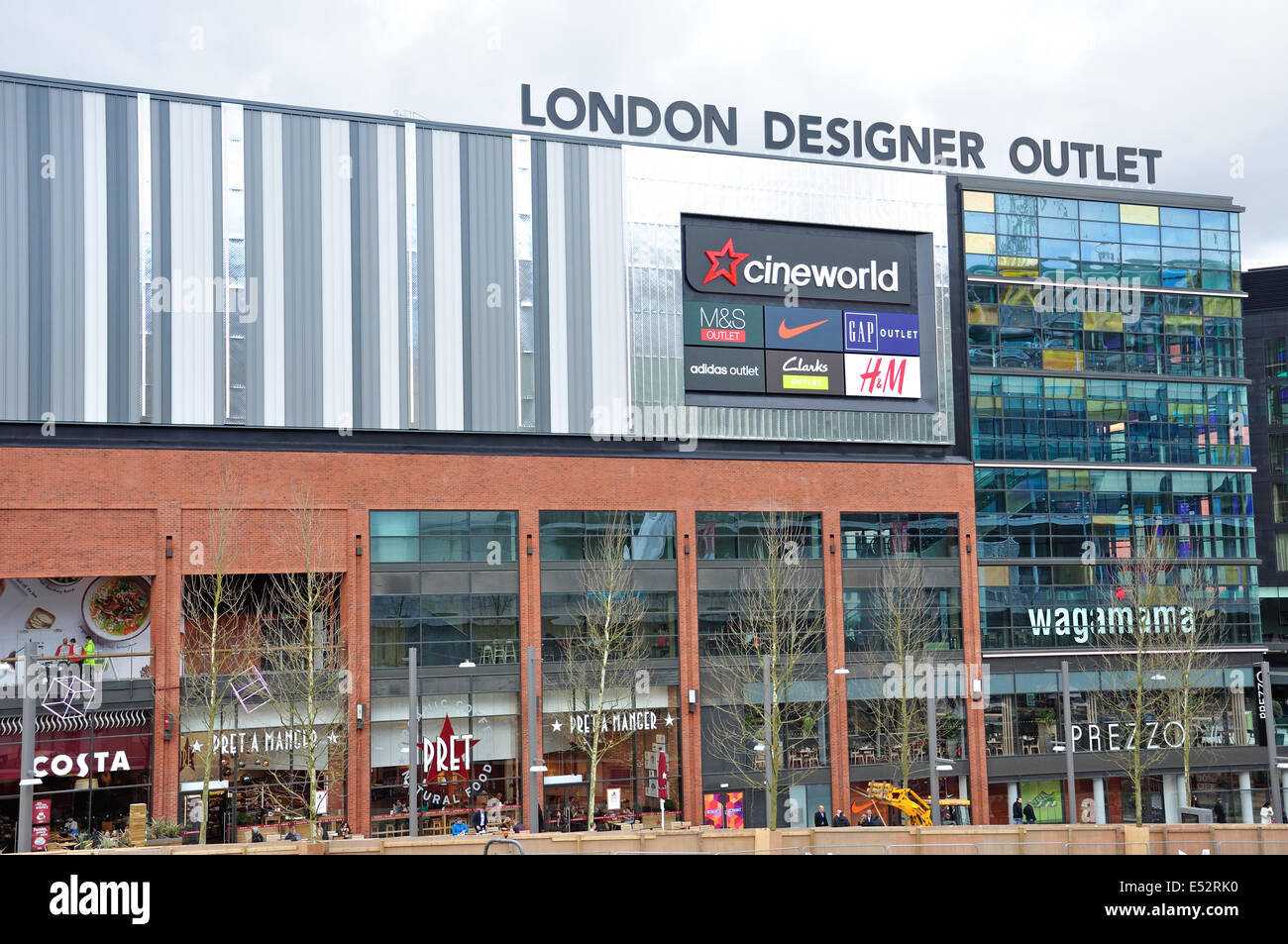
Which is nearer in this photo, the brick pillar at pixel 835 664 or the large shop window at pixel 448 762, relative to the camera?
the large shop window at pixel 448 762

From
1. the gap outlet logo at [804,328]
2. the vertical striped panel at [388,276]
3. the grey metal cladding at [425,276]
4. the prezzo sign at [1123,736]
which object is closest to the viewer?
the vertical striped panel at [388,276]

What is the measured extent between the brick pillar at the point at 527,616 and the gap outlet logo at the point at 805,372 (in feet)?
41.8

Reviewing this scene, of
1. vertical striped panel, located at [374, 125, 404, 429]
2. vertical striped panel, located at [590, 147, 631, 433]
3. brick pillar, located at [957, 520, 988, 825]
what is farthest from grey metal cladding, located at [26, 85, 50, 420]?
brick pillar, located at [957, 520, 988, 825]

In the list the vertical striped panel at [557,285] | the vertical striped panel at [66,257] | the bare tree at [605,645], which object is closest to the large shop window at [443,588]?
the bare tree at [605,645]

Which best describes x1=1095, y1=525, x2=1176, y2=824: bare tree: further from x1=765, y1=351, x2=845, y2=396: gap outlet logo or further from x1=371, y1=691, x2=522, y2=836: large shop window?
x1=371, y1=691, x2=522, y2=836: large shop window

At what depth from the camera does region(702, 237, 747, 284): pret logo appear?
168 ft

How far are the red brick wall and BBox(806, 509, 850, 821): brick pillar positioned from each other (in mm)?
85

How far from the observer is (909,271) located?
54.6 meters

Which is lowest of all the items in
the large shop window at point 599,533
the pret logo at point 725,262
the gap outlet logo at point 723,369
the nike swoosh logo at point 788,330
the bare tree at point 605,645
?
the bare tree at point 605,645

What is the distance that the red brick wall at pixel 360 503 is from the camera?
134 ft

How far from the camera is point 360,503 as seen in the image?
148 ft

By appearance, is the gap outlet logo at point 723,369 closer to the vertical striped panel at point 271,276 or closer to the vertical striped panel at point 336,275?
the vertical striped panel at point 336,275
